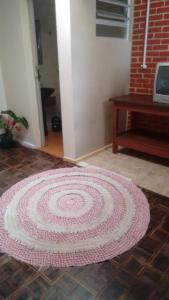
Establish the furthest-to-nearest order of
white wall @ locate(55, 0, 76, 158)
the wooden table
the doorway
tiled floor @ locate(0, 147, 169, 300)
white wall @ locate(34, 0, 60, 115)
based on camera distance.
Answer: white wall @ locate(34, 0, 60, 115)
the doorway
the wooden table
white wall @ locate(55, 0, 76, 158)
tiled floor @ locate(0, 147, 169, 300)

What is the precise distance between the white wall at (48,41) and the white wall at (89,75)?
6.08 feet

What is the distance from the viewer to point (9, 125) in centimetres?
331

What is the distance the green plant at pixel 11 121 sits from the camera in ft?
10.4

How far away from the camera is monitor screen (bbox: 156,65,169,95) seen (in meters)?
2.38

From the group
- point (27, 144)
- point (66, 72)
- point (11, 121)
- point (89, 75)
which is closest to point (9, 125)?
point (11, 121)

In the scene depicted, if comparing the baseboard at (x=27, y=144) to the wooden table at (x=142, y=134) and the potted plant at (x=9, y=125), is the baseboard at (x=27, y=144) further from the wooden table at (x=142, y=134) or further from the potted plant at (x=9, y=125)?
the wooden table at (x=142, y=134)

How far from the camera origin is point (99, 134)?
3090mm

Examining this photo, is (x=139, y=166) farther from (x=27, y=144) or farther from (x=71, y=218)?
(x=27, y=144)

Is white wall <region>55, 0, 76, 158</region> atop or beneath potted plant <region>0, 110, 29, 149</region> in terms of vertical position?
atop

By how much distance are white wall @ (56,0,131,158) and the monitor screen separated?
723 millimetres

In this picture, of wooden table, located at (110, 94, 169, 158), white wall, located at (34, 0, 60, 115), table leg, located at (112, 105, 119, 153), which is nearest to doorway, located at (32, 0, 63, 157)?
white wall, located at (34, 0, 60, 115)

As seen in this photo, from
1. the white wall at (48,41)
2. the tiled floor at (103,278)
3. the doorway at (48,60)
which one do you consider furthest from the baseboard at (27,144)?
the tiled floor at (103,278)

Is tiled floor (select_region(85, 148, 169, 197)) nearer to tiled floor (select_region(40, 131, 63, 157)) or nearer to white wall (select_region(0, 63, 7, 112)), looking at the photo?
tiled floor (select_region(40, 131, 63, 157))

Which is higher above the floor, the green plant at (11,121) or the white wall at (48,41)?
the white wall at (48,41)
